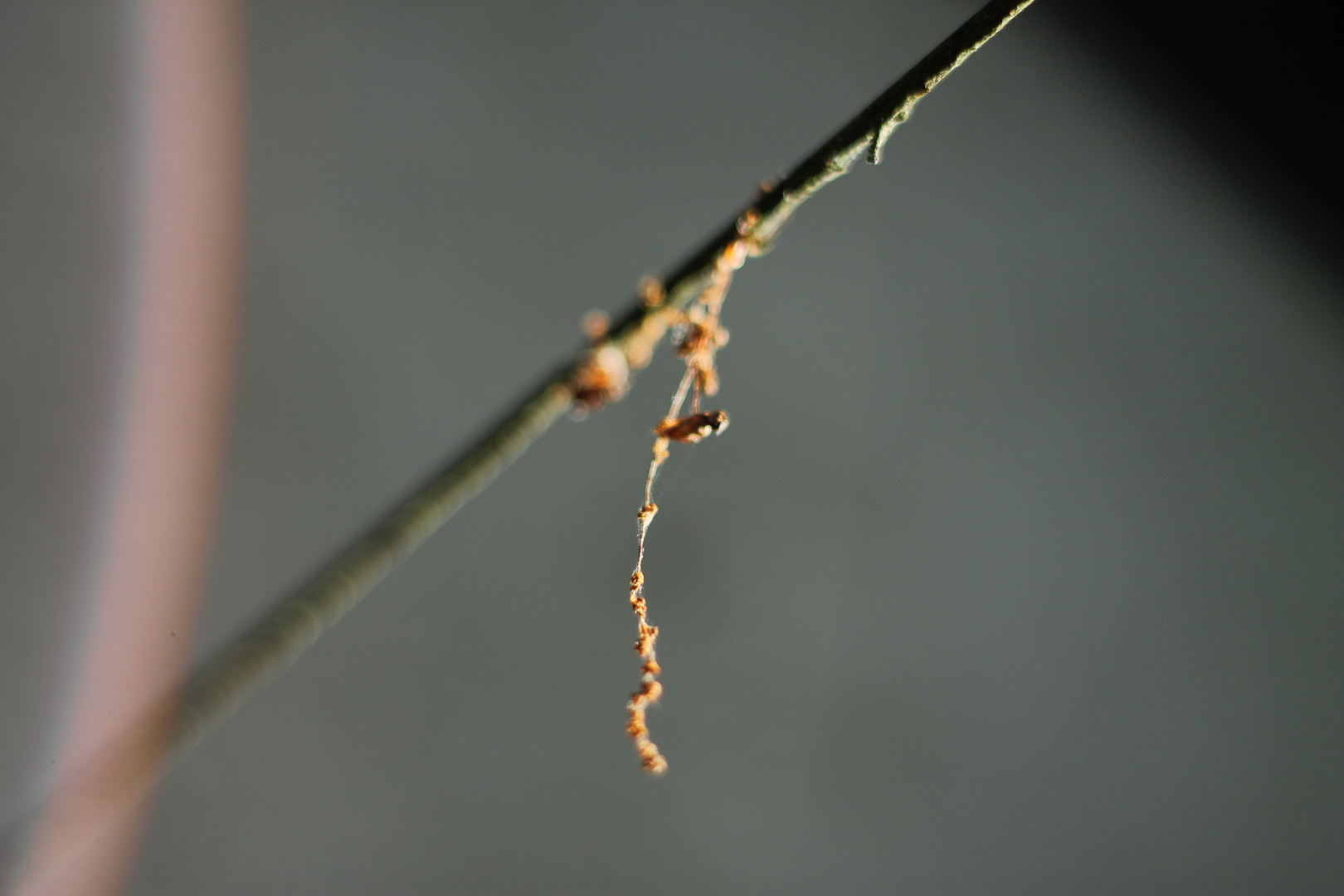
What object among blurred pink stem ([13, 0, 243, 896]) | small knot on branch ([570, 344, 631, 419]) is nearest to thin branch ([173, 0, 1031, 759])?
small knot on branch ([570, 344, 631, 419])

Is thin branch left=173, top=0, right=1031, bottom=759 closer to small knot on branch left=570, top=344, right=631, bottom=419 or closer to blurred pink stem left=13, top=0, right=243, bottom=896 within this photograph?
small knot on branch left=570, top=344, right=631, bottom=419

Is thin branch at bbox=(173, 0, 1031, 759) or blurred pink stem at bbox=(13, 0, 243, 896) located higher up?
blurred pink stem at bbox=(13, 0, 243, 896)

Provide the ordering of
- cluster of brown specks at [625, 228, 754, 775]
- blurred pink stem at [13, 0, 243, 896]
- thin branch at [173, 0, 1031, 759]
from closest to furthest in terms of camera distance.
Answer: thin branch at [173, 0, 1031, 759], cluster of brown specks at [625, 228, 754, 775], blurred pink stem at [13, 0, 243, 896]

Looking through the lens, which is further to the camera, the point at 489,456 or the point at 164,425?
the point at 164,425

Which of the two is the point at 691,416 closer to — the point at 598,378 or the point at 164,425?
the point at 598,378

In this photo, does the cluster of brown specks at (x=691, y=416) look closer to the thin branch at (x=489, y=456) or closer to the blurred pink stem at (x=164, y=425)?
the thin branch at (x=489, y=456)

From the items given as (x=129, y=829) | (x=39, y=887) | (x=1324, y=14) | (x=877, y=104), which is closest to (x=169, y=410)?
(x=129, y=829)

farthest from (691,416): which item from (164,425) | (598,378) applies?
(164,425)

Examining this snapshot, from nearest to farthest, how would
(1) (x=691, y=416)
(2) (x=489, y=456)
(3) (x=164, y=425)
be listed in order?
(2) (x=489, y=456) → (1) (x=691, y=416) → (3) (x=164, y=425)
